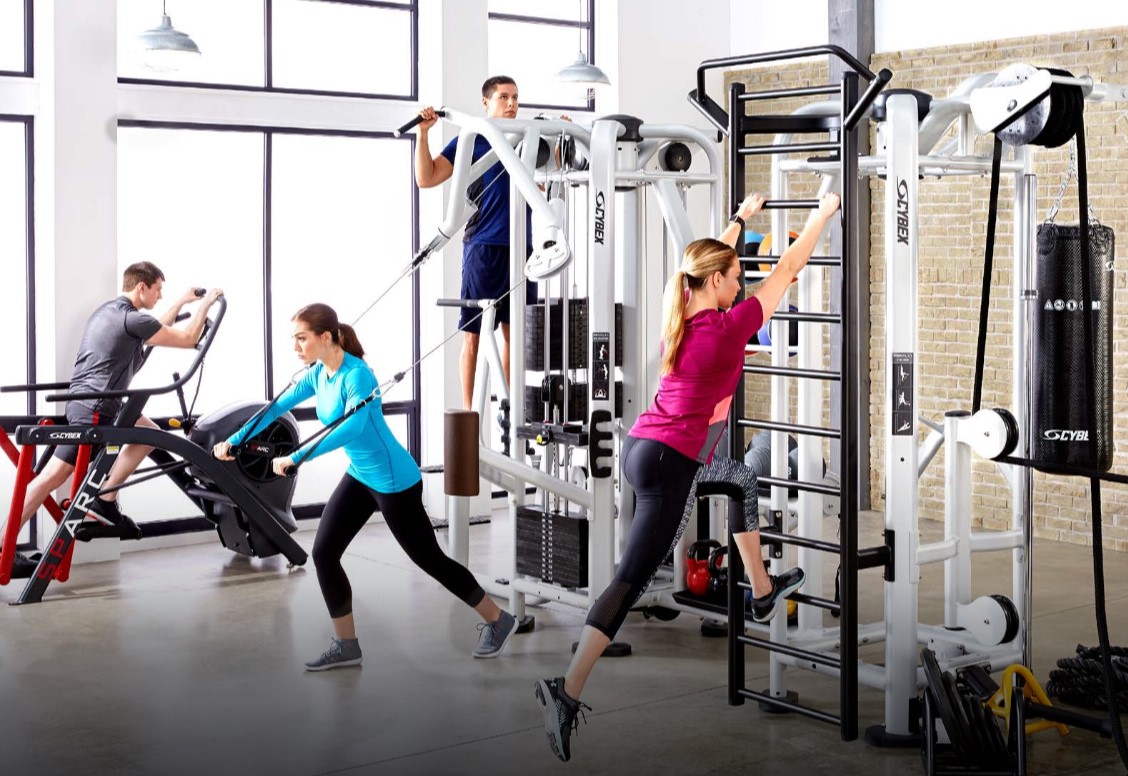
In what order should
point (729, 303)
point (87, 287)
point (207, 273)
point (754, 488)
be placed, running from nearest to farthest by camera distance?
point (729, 303) < point (754, 488) < point (87, 287) < point (207, 273)

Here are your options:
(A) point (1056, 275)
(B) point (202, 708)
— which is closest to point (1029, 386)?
(A) point (1056, 275)

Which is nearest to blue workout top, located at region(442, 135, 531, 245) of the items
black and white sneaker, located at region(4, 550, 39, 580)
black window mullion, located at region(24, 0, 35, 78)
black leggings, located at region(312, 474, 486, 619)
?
black leggings, located at region(312, 474, 486, 619)

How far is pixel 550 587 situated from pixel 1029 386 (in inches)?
89.5

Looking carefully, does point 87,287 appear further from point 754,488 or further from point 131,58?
point 754,488

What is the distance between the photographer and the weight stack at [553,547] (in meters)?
6.07

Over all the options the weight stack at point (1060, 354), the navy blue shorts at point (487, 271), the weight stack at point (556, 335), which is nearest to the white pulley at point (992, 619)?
the weight stack at point (1060, 354)

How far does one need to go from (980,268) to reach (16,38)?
5582mm

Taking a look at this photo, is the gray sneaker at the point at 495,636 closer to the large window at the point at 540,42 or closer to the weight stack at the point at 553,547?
the weight stack at the point at 553,547

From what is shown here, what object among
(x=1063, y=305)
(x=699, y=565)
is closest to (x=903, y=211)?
(x=1063, y=305)

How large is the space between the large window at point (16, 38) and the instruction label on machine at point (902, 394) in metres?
5.25

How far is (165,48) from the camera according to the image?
7.36 meters

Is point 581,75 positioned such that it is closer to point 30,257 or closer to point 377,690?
point 30,257

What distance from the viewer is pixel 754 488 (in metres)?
5.09

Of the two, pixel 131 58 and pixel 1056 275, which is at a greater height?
pixel 131 58
